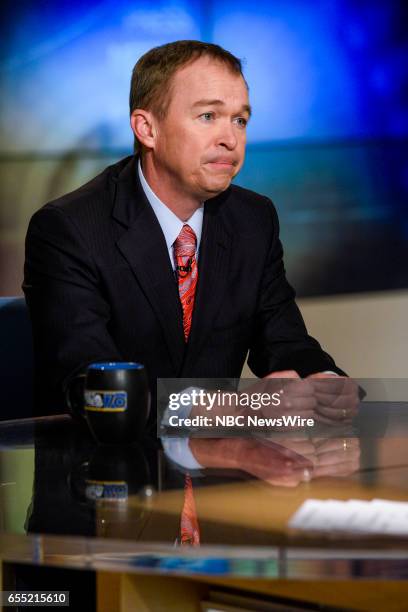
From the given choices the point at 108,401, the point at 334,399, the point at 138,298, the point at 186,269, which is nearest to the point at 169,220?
the point at 186,269

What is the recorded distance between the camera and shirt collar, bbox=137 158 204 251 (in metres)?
2.26

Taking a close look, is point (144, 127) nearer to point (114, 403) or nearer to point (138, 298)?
point (138, 298)

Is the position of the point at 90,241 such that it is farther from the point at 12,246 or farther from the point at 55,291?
the point at 12,246

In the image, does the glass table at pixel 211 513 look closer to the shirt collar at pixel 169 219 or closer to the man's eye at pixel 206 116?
the shirt collar at pixel 169 219

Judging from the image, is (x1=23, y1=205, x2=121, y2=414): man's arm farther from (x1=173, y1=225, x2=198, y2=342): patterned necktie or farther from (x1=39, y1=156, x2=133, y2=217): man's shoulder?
(x1=173, y1=225, x2=198, y2=342): patterned necktie

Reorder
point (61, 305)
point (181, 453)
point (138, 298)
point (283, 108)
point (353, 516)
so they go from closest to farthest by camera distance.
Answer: point (353, 516) → point (181, 453) → point (61, 305) → point (138, 298) → point (283, 108)

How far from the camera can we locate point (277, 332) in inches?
90.6

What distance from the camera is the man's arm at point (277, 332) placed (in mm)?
→ 2201

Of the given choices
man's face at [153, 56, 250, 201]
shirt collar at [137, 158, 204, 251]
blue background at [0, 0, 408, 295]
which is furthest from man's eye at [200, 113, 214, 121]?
blue background at [0, 0, 408, 295]

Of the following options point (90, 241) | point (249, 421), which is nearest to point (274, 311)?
point (90, 241)

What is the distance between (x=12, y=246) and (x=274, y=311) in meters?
1.57

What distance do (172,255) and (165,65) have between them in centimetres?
44

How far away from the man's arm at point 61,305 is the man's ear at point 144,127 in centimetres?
29

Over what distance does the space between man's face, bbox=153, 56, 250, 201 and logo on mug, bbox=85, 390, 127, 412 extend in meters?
0.82
